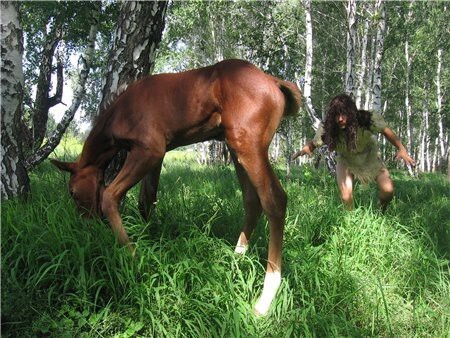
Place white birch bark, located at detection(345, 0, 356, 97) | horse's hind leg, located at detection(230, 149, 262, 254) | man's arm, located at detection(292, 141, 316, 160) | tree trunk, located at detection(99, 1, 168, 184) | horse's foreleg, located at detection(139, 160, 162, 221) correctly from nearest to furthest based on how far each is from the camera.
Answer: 1. horse's hind leg, located at detection(230, 149, 262, 254)
2. horse's foreleg, located at detection(139, 160, 162, 221)
3. tree trunk, located at detection(99, 1, 168, 184)
4. man's arm, located at detection(292, 141, 316, 160)
5. white birch bark, located at detection(345, 0, 356, 97)

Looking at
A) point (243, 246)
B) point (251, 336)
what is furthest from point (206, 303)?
point (243, 246)

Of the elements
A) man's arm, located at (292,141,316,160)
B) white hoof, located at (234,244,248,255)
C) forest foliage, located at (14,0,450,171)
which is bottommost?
white hoof, located at (234,244,248,255)

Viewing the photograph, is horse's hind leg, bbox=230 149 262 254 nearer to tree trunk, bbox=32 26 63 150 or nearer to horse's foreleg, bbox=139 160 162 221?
horse's foreleg, bbox=139 160 162 221

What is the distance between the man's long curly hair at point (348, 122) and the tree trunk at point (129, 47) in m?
2.40

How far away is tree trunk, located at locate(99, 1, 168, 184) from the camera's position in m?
4.18

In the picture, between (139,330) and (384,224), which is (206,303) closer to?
(139,330)

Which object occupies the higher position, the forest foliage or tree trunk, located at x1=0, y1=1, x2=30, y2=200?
the forest foliage

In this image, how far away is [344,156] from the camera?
5.56 metres

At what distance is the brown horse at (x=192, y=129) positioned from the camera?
3102 millimetres

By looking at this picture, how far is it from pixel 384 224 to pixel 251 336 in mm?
2401

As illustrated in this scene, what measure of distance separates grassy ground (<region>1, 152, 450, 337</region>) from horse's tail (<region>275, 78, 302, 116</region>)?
116cm

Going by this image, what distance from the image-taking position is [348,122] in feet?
16.9

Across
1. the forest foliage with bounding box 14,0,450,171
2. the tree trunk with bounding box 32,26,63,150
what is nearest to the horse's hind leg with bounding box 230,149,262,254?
the tree trunk with bounding box 32,26,63,150

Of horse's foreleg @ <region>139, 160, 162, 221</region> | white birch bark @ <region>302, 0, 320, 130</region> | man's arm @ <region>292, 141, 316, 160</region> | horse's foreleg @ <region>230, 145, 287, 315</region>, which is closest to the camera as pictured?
horse's foreleg @ <region>230, 145, 287, 315</region>
